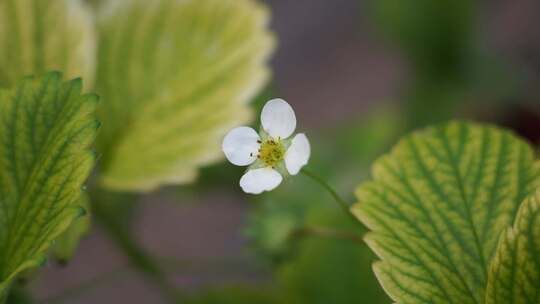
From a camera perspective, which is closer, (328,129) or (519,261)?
(519,261)

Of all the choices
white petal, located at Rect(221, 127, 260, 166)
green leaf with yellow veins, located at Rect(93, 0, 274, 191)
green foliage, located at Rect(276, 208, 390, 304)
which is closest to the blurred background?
green foliage, located at Rect(276, 208, 390, 304)

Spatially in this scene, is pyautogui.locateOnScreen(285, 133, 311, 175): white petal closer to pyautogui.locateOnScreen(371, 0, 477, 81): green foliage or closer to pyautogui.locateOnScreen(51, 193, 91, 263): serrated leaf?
pyautogui.locateOnScreen(51, 193, 91, 263): serrated leaf

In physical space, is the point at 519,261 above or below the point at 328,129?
below

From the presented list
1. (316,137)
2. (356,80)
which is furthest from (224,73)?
(356,80)

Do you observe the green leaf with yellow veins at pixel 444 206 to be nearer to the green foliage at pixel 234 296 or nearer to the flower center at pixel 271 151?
the flower center at pixel 271 151

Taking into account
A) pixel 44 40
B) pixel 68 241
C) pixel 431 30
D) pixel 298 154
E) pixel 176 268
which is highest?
pixel 431 30

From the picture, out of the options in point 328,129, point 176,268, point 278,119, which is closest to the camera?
point 278,119

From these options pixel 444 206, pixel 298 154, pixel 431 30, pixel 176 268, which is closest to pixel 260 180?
pixel 298 154

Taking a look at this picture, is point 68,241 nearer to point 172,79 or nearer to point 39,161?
point 39,161

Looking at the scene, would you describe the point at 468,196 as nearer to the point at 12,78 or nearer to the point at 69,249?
the point at 69,249
